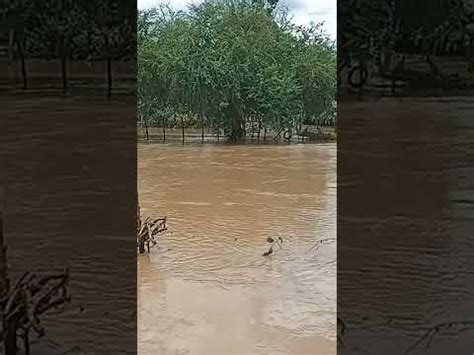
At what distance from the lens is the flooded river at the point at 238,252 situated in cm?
84

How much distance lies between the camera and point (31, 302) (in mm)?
806

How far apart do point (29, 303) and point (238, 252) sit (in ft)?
0.98

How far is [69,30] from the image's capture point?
2.79 ft

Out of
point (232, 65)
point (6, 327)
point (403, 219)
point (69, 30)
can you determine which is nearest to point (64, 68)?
point (69, 30)

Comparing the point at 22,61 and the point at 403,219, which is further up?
the point at 22,61

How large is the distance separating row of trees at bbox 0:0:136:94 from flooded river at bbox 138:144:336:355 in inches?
6.5

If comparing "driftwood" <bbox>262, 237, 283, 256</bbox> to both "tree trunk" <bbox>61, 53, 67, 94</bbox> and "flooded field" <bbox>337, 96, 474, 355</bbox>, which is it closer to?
"flooded field" <bbox>337, 96, 474, 355</bbox>

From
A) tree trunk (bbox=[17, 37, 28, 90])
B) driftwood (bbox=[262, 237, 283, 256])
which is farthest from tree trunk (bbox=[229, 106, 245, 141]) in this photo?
tree trunk (bbox=[17, 37, 28, 90])

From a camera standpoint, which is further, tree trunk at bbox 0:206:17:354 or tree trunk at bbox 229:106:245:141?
tree trunk at bbox 229:106:245:141

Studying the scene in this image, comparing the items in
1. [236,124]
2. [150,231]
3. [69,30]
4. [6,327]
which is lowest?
[6,327]

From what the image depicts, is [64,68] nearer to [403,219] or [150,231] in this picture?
[150,231]

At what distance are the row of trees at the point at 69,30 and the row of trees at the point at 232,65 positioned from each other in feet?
0.17

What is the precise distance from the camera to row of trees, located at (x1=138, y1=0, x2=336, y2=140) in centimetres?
87

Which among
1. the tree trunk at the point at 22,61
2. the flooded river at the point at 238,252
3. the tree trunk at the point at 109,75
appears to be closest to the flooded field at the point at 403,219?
the flooded river at the point at 238,252
